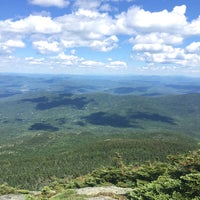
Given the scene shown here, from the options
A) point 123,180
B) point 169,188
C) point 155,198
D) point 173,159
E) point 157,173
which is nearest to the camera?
point 155,198

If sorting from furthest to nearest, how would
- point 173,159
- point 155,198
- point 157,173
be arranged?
point 173,159 → point 157,173 → point 155,198

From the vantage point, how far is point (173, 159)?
192 feet

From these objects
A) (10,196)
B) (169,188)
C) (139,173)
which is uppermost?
(169,188)

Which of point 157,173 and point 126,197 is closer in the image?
point 126,197

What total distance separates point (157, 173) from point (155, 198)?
21542mm

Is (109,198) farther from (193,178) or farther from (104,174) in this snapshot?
(104,174)

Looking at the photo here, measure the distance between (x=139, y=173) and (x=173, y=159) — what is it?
11246 mm

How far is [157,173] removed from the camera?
49.5 metres

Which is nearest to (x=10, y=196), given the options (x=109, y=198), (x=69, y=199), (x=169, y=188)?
(x=69, y=199)

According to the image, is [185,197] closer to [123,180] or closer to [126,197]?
[126,197]

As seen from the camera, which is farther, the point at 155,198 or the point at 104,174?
the point at 104,174

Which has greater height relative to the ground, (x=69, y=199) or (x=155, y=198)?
(x=155, y=198)

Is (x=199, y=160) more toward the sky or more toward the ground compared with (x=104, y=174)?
more toward the sky

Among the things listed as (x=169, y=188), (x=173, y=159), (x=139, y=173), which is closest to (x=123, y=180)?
(x=139, y=173)
